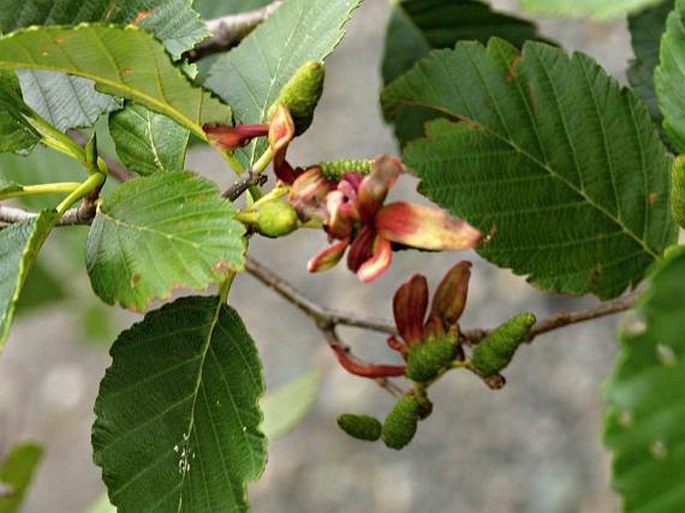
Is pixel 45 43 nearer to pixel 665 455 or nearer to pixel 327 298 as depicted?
pixel 665 455

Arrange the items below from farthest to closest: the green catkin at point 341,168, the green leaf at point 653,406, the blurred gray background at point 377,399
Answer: the blurred gray background at point 377,399, the green catkin at point 341,168, the green leaf at point 653,406

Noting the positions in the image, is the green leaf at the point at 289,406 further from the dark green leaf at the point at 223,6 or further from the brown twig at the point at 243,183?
the brown twig at the point at 243,183

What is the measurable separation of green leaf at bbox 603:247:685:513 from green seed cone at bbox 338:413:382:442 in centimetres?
24

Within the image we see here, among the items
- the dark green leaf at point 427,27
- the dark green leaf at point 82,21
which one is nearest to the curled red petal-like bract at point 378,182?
the dark green leaf at point 82,21

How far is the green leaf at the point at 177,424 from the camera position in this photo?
2.12 feet

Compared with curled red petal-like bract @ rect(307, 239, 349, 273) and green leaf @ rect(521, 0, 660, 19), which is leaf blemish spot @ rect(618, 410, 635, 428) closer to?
curled red petal-like bract @ rect(307, 239, 349, 273)

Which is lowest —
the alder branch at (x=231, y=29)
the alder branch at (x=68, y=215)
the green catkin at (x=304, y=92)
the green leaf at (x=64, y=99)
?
the alder branch at (x=231, y=29)

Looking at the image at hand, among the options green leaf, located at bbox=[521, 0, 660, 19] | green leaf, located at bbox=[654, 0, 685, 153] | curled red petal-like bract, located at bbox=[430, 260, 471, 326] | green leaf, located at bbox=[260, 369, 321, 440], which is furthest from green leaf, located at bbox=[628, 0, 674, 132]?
green leaf, located at bbox=[260, 369, 321, 440]

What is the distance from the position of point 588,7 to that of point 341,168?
33 centimetres

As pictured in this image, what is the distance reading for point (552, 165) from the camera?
74cm

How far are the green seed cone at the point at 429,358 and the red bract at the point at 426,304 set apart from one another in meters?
0.01

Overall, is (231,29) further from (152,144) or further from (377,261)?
(377,261)

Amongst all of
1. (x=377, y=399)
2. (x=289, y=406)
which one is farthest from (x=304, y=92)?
(x=377, y=399)

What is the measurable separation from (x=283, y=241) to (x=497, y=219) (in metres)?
2.56
